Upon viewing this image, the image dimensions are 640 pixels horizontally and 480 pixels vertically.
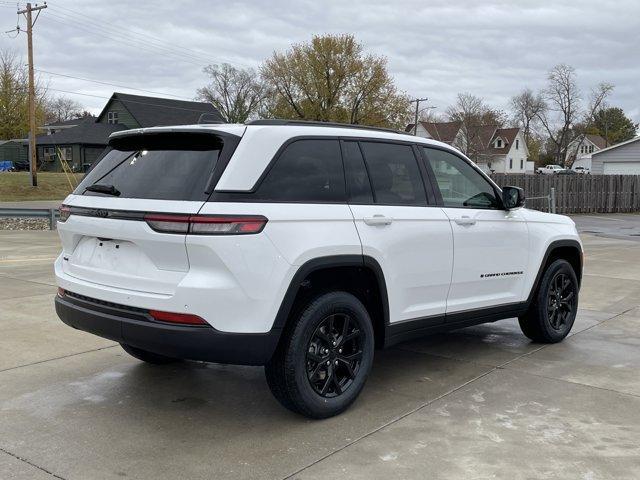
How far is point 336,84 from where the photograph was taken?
55.9 metres

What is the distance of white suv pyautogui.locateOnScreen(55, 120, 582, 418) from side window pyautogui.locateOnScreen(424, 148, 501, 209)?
29 mm

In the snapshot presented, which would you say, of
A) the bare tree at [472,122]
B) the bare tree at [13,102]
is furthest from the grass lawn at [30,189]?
the bare tree at [472,122]

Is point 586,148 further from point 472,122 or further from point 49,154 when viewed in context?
point 49,154

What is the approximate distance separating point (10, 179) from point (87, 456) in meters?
39.9

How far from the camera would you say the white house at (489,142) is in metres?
77.3

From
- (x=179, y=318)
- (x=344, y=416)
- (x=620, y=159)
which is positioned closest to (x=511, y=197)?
(x=344, y=416)

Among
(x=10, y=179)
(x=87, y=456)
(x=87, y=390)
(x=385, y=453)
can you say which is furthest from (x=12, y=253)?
(x=10, y=179)

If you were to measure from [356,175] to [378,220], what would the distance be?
1.17ft

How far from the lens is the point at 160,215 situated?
3.67 m

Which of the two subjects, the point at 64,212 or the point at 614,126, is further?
the point at 614,126

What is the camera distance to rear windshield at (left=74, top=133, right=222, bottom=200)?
149 inches

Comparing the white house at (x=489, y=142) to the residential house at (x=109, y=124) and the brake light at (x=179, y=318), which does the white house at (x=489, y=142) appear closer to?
the residential house at (x=109, y=124)

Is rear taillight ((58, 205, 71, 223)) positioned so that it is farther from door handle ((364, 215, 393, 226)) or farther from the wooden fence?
the wooden fence

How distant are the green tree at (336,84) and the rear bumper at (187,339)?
52.3 m
